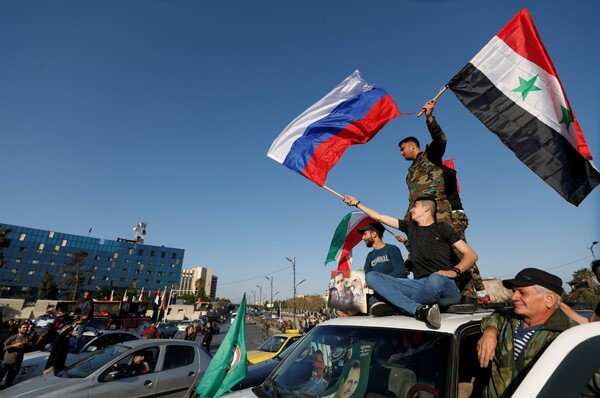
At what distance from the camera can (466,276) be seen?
4246mm

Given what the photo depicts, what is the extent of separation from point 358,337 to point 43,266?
122 meters

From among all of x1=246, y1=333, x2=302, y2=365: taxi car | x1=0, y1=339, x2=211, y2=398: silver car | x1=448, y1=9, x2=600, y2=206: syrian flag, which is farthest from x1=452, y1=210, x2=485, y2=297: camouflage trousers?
x1=246, y1=333, x2=302, y2=365: taxi car

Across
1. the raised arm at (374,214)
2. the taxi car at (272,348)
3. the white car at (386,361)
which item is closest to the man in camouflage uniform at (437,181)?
the raised arm at (374,214)

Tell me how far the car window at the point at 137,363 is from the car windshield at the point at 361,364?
4.33m

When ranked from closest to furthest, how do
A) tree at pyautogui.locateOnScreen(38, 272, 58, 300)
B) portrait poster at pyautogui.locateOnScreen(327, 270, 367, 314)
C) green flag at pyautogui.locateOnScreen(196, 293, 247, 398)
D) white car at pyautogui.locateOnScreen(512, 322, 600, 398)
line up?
white car at pyautogui.locateOnScreen(512, 322, 600, 398)
green flag at pyautogui.locateOnScreen(196, 293, 247, 398)
portrait poster at pyautogui.locateOnScreen(327, 270, 367, 314)
tree at pyautogui.locateOnScreen(38, 272, 58, 300)

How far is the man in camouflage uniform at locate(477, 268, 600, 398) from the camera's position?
6.26 feet

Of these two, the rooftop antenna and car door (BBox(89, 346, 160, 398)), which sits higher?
the rooftop antenna

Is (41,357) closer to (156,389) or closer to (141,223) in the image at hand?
(156,389)

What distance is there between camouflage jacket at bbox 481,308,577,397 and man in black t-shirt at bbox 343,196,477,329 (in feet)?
1.35

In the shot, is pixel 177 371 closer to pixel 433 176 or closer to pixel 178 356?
pixel 178 356

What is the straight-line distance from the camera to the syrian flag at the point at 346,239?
27.5 feet

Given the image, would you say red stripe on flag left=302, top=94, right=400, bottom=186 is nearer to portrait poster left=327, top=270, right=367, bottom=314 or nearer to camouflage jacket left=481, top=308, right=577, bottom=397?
portrait poster left=327, top=270, right=367, bottom=314

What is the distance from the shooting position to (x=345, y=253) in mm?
8633

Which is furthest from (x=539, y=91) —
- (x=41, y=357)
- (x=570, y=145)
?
(x=41, y=357)
